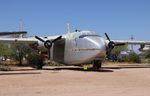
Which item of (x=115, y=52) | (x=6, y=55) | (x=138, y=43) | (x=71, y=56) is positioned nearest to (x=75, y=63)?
(x=71, y=56)

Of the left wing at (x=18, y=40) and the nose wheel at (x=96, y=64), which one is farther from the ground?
the left wing at (x=18, y=40)

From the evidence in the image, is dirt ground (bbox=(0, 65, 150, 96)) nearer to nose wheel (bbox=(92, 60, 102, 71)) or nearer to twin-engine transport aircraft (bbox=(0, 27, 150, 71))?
twin-engine transport aircraft (bbox=(0, 27, 150, 71))

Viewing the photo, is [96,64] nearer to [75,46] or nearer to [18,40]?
[75,46]

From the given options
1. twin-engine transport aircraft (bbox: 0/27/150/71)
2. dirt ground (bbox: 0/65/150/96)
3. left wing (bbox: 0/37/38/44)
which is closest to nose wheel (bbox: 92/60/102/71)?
twin-engine transport aircraft (bbox: 0/27/150/71)

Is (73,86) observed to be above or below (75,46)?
below

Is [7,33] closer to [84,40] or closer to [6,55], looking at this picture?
[84,40]

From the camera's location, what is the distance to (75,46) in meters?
32.6

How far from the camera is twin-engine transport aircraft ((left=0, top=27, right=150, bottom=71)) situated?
3109 cm

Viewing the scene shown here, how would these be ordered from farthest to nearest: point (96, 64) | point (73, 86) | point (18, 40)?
point (18, 40) < point (96, 64) < point (73, 86)

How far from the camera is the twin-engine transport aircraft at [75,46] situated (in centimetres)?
3109

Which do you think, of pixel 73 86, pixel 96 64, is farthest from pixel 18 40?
pixel 73 86

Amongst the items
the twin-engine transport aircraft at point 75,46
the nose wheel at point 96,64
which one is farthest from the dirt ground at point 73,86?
the nose wheel at point 96,64

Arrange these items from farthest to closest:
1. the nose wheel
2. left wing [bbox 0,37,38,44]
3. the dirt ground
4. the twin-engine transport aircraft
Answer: left wing [bbox 0,37,38,44], the nose wheel, the twin-engine transport aircraft, the dirt ground

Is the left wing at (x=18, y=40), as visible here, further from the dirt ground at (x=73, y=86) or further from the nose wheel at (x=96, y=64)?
the dirt ground at (x=73, y=86)
